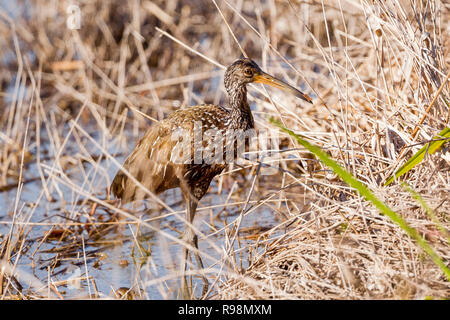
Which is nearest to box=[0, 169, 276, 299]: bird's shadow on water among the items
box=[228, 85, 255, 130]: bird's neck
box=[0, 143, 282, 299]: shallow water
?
box=[0, 143, 282, 299]: shallow water

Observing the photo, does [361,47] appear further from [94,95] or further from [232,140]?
[94,95]

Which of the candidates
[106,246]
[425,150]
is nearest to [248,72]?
[425,150]

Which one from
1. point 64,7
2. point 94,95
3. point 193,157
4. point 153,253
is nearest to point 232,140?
point 193,157

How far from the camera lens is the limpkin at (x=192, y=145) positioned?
181 inches

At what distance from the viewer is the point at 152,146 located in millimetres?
4828

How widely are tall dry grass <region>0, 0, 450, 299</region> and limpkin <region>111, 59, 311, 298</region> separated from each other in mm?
245

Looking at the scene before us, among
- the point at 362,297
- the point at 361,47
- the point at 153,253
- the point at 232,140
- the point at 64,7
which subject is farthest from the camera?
the point at 64,7

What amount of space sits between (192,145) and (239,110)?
39cm

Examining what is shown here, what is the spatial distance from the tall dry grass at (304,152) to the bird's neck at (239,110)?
0.29 metres

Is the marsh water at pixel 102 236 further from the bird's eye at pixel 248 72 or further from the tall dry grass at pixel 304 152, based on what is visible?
the bird's eye at pixel 248 72

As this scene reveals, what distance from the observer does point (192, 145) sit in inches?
180

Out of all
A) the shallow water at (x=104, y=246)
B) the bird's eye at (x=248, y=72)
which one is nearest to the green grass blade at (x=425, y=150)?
the shallow water at (x=104, y=246)
